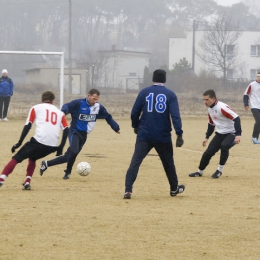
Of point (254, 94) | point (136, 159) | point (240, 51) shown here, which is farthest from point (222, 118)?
point (240, 51)

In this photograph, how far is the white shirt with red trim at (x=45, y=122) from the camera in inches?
437

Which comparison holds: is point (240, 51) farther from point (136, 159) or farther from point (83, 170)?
point (136, 159)

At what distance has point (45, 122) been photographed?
11.1 meters

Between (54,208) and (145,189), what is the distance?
2.52 metres

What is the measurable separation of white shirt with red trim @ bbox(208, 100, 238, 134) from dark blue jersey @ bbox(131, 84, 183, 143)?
2.70 metres

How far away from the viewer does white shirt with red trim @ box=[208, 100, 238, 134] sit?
12.9 metres

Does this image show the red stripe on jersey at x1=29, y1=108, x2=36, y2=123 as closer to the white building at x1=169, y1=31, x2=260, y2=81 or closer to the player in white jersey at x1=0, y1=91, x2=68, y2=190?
the player in white jersey at x1=0, y1=91, x2=68, y2=190

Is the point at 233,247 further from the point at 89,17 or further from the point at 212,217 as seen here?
the point at 89,17

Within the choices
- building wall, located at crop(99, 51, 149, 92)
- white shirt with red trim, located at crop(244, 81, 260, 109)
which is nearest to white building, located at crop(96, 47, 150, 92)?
building wall, located at crop(99, 51, 149, 92)

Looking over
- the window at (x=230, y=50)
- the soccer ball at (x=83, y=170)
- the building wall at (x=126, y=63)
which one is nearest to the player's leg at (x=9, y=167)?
the soccer ball at (x=83, y=170)

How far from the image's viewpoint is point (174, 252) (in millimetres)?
7223

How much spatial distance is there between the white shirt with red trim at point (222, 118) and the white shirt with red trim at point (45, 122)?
3.13m

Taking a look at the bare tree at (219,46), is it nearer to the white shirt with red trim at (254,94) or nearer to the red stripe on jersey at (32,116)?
the white shirt with red trim at (254,94)

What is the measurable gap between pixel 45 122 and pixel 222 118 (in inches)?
138
